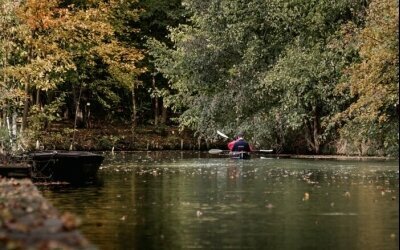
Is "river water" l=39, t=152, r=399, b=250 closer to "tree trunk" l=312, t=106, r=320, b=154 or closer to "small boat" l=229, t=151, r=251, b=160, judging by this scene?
"small boat" l=229, t=151, r=251, b=160

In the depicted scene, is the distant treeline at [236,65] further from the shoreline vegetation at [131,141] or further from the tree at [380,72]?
the shoreline vegetation at [131,141]

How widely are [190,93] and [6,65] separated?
16883mm

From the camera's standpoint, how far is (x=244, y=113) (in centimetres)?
5872

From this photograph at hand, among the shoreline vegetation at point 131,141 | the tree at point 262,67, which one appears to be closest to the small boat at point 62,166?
the tree at point 262,67

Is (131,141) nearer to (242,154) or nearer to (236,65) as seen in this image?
(236,65)

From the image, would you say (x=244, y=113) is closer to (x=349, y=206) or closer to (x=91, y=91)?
(x=91, y=91)

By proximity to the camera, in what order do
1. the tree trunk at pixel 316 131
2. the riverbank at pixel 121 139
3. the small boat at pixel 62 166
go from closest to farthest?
the small boat at pixel 62 166
the tree trunk at pixel 316 131
the riverbank at pixel 121 139

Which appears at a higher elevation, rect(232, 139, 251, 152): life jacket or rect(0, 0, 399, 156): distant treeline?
rect(0, 0, 399, 156): distant treeline

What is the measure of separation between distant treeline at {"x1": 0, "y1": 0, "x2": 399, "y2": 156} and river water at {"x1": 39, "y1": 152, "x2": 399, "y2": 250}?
7.63 m

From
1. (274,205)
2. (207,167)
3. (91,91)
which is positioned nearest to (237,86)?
(207,167)

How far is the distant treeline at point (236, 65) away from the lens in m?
48.8

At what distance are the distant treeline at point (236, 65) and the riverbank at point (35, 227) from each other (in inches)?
984

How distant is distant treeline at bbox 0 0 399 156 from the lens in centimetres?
4875

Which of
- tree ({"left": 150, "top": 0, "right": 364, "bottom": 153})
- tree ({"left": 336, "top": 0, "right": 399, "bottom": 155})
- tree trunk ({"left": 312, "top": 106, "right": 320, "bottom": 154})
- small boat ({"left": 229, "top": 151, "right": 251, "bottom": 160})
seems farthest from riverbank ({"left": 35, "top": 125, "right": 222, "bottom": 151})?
tree ({"left": 336, "top": 0, "right": 399, "bottom": 155})
